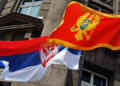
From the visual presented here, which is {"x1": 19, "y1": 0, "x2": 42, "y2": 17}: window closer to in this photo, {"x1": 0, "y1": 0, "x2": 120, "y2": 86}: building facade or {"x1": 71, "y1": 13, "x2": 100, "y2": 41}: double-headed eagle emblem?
{"x1": 0, "y1": 0, "x2": 120, "y2": 86}: building facade

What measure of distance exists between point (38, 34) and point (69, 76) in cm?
306

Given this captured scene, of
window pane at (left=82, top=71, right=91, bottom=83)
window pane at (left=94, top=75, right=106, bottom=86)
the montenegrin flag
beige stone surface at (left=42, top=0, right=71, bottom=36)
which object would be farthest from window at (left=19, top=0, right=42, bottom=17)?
the montenegrin flag

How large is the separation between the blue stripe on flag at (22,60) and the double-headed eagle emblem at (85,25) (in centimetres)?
142

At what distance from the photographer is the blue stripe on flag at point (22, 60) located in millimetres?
5863

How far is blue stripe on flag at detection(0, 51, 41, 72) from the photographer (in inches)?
231

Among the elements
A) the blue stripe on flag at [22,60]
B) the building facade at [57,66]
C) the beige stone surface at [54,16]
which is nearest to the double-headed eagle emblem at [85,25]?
the blue stripe on flag at [22,60]

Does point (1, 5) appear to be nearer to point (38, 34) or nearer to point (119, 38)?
point (38, 34)

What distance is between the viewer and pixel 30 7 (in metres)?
12.4

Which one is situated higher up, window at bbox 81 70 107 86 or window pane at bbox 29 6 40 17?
window pane at bbox 29 6 40 17

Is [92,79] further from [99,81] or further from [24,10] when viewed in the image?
[24,10]

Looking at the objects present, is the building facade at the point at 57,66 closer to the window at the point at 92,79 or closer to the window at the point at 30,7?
the window at the point at 92,79

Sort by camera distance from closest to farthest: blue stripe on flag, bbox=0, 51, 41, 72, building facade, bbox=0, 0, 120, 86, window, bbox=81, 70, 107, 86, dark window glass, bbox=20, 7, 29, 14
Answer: blue stripe on flag, bbox=0, 51, 41, 72 < building facade, bbox=0, 0, 120, 86 < window, bbox=81, 70, 107, 86 < dark window glass, bbox=20, 7, 29, 14

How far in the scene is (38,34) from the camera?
9609mm

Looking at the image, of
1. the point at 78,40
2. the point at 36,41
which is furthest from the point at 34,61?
the point at 78,40
